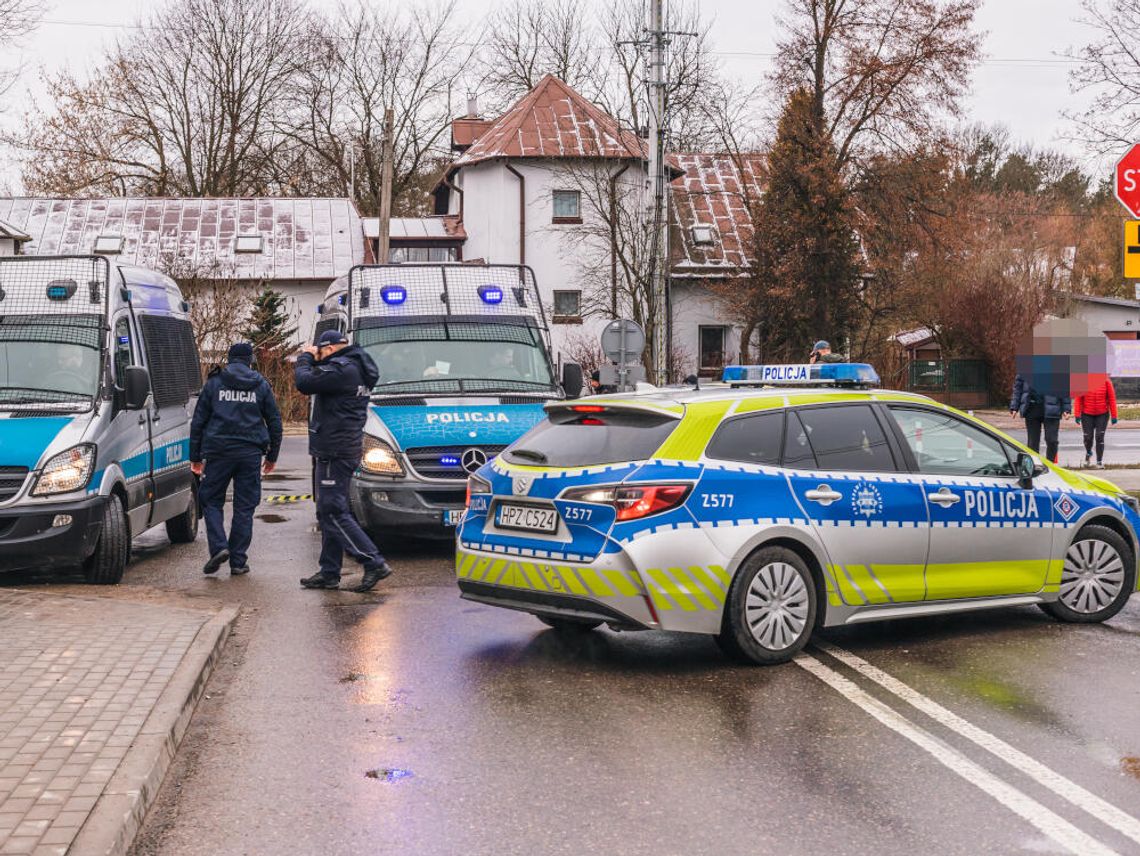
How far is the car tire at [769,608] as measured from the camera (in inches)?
285

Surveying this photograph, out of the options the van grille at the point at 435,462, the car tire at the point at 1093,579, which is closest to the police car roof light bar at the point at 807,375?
the car tire at the point at 1093,579

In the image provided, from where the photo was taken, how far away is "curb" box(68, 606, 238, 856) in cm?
452

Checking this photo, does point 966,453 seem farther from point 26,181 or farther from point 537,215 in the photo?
point 26,181

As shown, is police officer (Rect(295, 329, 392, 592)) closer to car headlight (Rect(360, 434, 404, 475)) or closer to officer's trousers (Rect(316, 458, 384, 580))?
officer's trousers (Rect(316, 458, 384, 580))

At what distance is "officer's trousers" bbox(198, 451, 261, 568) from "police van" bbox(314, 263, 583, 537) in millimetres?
1017

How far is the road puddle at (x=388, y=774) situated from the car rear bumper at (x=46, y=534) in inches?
201

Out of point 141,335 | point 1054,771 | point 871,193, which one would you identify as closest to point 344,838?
point 1054,771

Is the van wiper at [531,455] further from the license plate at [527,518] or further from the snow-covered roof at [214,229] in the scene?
the snow-covered roof at [214,229]

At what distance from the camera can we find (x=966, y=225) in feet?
131

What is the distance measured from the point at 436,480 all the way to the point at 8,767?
21.1ft

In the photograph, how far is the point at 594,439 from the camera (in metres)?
7.62

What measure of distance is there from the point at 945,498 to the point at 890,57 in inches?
1258

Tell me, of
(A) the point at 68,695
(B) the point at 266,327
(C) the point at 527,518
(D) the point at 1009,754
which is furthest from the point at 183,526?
(B) the point at 266,327

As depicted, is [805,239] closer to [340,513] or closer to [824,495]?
[340,513]
